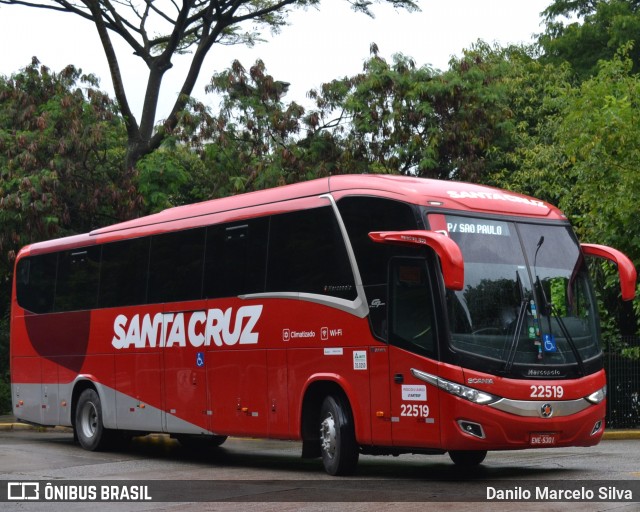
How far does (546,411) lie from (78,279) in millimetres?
10248

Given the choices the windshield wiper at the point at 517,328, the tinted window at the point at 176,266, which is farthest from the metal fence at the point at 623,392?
the windshield wiper at the point at 517,328

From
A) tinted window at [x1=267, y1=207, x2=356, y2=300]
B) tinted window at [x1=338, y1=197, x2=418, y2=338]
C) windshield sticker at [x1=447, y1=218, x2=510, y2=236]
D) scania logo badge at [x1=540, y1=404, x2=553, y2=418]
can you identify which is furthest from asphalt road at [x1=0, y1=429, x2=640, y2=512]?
windshield sticker at [x1=447, y1=218, x2=510, y2=236]

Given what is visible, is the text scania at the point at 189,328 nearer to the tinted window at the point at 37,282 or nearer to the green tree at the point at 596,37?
the tinted window at the point at 37,282

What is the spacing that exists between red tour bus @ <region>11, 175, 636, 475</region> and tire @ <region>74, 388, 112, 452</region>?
3.99 ft

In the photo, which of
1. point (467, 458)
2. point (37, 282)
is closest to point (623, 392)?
point (467, 458)

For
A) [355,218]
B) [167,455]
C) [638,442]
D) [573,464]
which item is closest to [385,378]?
[355,218]

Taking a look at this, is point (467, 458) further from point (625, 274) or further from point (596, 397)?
point (625, 274)

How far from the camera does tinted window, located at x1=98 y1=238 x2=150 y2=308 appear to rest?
1886 centimetres

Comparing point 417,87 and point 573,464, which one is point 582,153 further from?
point 573,464

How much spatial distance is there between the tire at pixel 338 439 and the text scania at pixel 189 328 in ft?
6.36

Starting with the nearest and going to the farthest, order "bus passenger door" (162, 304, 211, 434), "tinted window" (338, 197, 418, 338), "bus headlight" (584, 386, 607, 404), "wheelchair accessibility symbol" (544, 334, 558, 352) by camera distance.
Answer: "wheelchair accessibility symbol" (544, 334, 558, 352)
"bus headlight" (584, 386, 607, 404)
"tinted window" (338, 197, 418, 338)
"bus passenger door" (162, 304, 211, 434)

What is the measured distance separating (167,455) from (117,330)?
7.20 feet

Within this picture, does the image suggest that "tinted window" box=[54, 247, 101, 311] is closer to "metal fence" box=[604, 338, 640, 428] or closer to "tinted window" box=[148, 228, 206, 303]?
"tinted window" box=[148, 228, 206, 303]

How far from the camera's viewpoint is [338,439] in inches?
559
